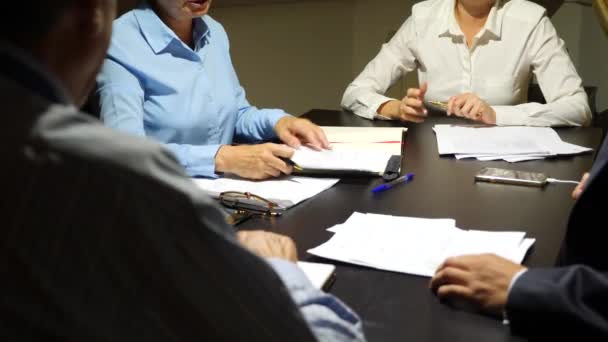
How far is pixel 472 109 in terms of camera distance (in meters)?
2.10

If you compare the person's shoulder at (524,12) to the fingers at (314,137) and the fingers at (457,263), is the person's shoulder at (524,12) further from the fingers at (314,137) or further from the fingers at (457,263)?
the fingers at (457,263)

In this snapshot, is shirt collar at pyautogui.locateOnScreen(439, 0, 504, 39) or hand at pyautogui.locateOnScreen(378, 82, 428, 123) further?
shirt collar at pyautogui.locateOnScreen(439, 0, 504, 39)

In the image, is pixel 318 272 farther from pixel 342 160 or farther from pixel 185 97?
pixel 185 97

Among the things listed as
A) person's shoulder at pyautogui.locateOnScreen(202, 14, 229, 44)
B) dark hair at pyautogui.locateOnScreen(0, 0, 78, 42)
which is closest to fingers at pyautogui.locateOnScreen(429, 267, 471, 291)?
dark hair at pyautogui.locateOnScreen(0, 0, 78, 42)

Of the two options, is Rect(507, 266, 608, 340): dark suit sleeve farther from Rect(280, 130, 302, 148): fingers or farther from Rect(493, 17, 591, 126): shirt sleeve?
Rect(493, 17, 591, 126): shirt sleeve

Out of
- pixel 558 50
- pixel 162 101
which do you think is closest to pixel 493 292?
pixel 162 101

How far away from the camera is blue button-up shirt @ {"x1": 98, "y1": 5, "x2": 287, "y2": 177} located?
65.2 inches

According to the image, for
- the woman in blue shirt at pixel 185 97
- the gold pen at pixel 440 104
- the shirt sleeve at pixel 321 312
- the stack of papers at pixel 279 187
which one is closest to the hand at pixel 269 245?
the shirt sleeve at pixel 321 312

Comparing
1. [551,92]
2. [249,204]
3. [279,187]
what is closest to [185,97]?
[279,187]

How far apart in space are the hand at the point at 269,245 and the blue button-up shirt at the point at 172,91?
62 cm

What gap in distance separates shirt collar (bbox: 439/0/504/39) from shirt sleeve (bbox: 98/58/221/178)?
4.14ft

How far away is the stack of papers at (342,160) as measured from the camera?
1575 millimetres

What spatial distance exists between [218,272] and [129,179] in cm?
12

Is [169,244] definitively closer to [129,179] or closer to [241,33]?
[129,179]
